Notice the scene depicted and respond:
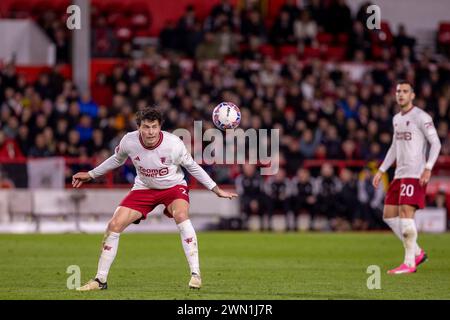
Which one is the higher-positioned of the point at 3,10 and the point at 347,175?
the point at 3,10

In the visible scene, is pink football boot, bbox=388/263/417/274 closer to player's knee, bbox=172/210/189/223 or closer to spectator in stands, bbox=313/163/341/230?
player's knee, bbox=172/210/189/223

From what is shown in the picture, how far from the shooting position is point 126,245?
1856 centimetres

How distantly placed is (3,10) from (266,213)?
455 inches

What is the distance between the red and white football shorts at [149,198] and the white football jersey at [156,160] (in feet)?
0.18

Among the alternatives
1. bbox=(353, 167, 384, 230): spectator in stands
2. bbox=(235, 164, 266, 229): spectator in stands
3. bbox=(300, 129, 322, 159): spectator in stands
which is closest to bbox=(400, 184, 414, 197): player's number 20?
bbox=(235, 164, 266, 229): spectator in stands

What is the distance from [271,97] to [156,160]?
1431cm

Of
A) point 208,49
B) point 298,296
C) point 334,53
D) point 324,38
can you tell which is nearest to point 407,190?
point 298,296

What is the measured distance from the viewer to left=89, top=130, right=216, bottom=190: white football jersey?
11.2 m

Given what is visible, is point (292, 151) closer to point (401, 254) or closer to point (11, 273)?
point (401, 254)

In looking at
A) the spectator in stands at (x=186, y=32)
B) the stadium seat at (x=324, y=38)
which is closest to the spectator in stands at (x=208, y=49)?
the spectator in stands at (x=186, y=32)

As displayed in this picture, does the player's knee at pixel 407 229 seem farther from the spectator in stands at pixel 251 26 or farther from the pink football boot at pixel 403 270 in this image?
the spectator in stands at pixel 251 26

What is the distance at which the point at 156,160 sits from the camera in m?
11.2

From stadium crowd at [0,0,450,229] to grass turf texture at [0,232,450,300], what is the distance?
5.40 ft
